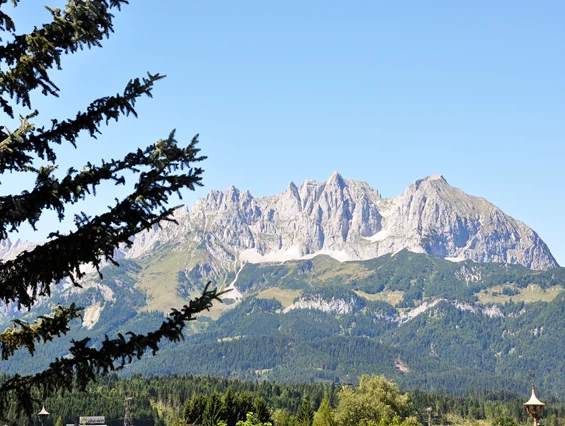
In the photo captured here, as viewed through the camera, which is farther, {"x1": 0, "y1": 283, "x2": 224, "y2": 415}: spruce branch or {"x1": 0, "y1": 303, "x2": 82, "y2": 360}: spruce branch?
{"x1": 0, "y1": 303, "x2": 82, "y2": 360}: spruce branch

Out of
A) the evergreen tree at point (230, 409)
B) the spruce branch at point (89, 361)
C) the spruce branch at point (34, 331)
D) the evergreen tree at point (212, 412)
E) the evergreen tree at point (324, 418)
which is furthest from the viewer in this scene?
the evergreen tree at point (230, 409)

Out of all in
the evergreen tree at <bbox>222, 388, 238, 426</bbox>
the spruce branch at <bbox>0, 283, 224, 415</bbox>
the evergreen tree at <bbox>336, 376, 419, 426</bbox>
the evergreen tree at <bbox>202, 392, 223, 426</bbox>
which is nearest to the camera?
the spruce branch at <bbox>0, 283, 224, 415</bbox>

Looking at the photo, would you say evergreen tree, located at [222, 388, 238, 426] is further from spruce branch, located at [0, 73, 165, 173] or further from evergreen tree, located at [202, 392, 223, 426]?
spruce branch, located at [0, 73, 165, 173]

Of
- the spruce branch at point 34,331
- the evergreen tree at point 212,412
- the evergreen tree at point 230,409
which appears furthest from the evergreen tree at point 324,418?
the spruce branch at point 34,331

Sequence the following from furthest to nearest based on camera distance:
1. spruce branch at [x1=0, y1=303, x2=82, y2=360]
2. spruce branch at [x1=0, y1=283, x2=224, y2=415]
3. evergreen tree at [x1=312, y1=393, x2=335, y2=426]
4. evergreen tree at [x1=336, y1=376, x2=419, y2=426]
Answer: evergreen tree at [x1=336, y1=376, x2=419, y2=426], evergreen tree at [x1=312, y1=393, x2=335, y2=426], spruce branch at [x1=0, y1=303, x2=82, y2=360], spruce branch at [x1=0, y1=283, x2=224, y2=415]

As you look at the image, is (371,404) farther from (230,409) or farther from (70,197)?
(70,197)

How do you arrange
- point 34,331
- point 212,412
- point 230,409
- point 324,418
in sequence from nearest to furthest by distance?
A: point 34,331 → point 324,418 → point 212,412 → point 230,409

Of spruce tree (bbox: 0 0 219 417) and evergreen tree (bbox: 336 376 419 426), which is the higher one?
spruce tree (bbox: 0 0 219 417)

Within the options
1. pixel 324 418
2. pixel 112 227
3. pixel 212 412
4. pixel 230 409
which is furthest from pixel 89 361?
pixel 230 409

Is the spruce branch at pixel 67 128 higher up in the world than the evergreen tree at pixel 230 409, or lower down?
higher up

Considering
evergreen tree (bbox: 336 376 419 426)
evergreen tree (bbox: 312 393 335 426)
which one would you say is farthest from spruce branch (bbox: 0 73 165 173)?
evergreen tree (bbox: 336 376 419 426)

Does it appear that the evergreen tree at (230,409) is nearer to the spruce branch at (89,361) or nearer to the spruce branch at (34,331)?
the spruce branch at (34,331)

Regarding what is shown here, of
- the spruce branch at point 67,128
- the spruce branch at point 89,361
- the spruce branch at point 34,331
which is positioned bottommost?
the spruce branch at point 89,361

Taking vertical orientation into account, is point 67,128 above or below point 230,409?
above
